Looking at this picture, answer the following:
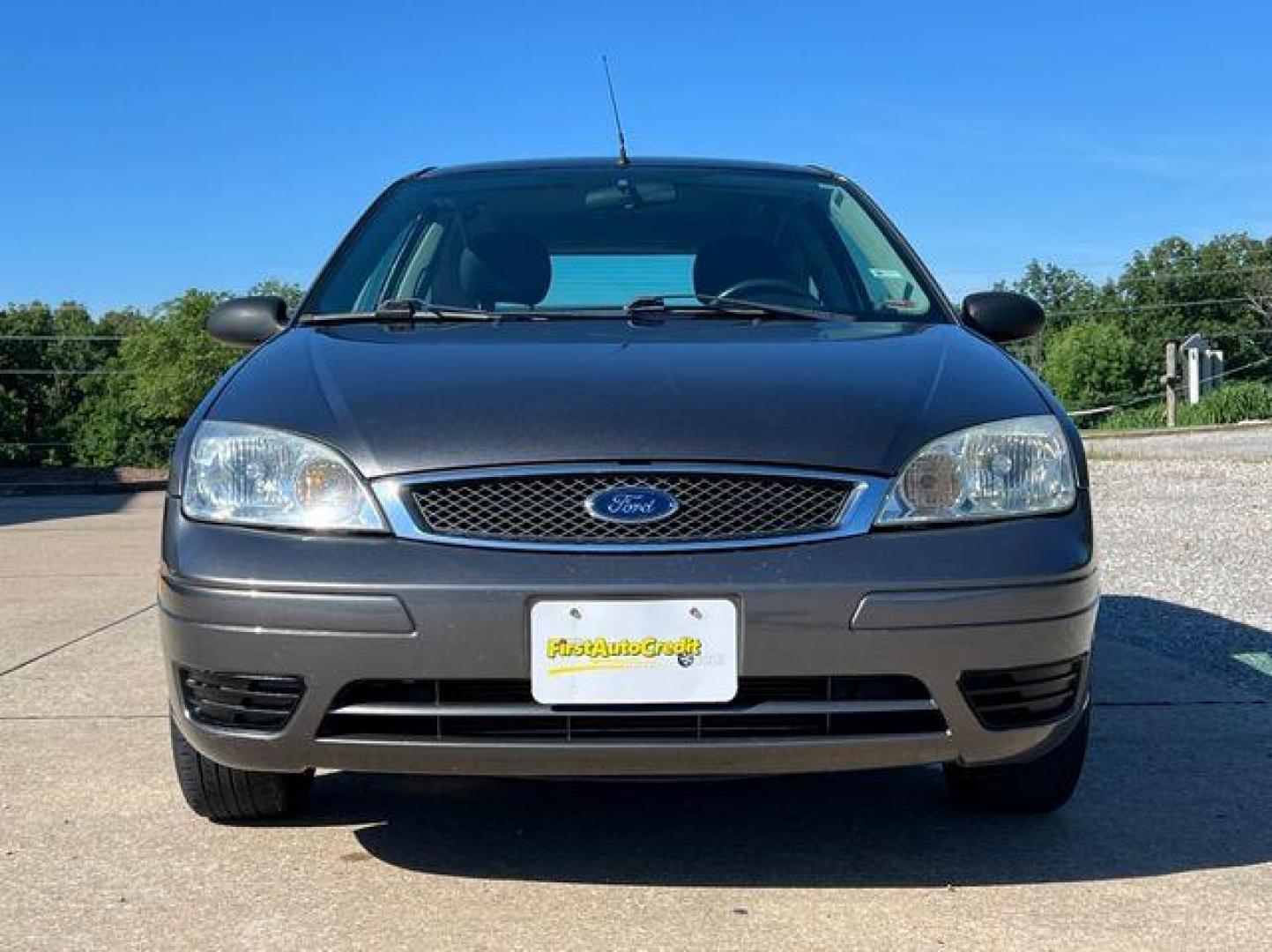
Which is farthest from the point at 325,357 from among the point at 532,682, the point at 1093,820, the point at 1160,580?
the point at 1160,580

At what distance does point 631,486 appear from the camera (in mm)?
2588

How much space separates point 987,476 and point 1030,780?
78 cm

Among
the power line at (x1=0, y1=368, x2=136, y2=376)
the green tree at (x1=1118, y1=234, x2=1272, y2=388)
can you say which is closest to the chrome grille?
the green tree at (x1=1118, y1=234, x2=1272, y2=388)

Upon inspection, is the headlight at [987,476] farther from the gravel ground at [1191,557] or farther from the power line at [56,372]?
the power line at [56,372]

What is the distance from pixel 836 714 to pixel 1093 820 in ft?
3.21

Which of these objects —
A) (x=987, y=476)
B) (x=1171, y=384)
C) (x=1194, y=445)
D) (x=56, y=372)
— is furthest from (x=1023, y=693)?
(x=56, y=372)

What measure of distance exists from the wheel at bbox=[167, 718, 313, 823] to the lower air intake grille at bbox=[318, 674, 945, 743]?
554 mm

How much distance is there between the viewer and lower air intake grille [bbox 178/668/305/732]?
2.58 metres

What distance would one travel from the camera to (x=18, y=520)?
48.1 ft

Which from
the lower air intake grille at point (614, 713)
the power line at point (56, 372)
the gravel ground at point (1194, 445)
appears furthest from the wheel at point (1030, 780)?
the power line at point (56, 372)

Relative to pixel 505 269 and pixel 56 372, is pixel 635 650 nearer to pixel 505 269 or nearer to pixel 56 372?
pixel 505 269

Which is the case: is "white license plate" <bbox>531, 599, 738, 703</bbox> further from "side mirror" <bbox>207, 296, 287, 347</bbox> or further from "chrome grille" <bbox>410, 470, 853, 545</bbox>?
"side mirror" <bbox>207, 296, 287, 347</bbox>

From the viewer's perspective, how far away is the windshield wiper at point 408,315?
3.45 meters

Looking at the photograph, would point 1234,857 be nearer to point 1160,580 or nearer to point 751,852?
point 751,852
